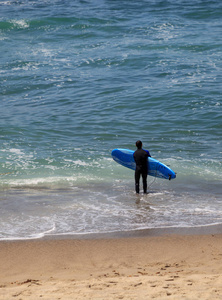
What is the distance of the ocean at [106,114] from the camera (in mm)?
10797

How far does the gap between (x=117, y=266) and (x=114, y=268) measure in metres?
0.11

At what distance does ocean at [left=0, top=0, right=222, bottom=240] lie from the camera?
425 inches

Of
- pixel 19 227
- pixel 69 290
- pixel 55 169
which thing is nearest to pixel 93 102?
pixel 55 169

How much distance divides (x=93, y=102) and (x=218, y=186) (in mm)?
9612

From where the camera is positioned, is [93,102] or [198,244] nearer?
[198,244]

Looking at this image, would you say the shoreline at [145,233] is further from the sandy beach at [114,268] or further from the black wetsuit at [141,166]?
the black wetsuit at [141,166]

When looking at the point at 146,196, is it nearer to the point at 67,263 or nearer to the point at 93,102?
the point at 67,263

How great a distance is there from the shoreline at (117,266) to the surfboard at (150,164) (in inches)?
120

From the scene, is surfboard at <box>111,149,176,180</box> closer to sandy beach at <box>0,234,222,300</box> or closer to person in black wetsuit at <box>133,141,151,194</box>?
person in black wetsuit at <box>133,141,151,194</box>

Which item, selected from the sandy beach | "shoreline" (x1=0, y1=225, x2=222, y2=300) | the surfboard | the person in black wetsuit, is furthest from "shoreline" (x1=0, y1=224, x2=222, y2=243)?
the surfboard

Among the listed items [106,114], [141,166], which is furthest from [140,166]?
[106,114]

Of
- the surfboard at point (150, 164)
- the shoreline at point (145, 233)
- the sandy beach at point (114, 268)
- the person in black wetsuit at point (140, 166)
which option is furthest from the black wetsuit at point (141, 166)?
the sandy beach at point (114, 268)

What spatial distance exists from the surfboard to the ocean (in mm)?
389

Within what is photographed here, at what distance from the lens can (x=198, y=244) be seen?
8672 mm
